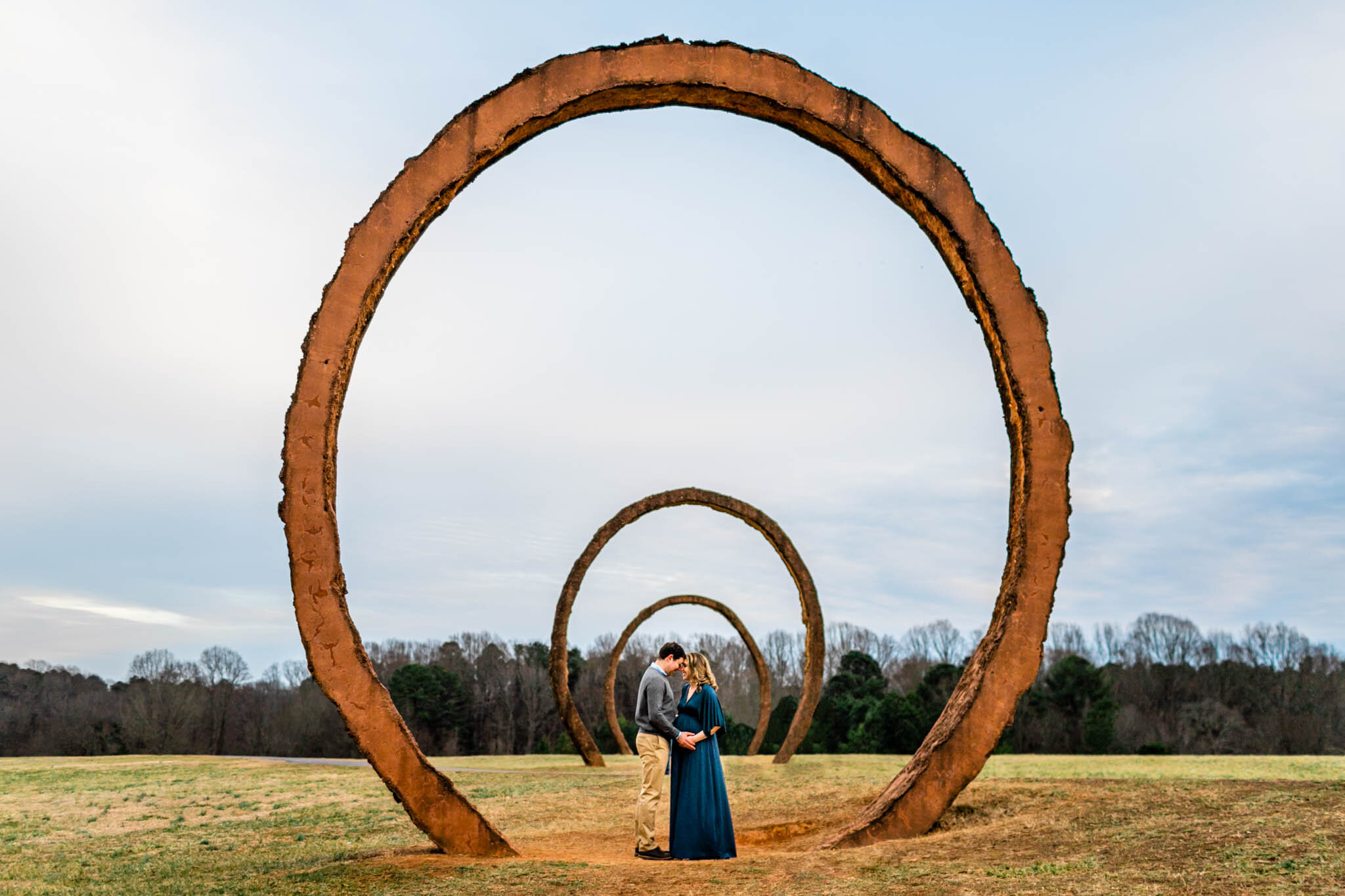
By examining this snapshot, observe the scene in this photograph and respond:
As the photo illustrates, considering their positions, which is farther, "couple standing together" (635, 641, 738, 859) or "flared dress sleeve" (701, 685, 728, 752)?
"flared dress sleeve" (701, 685, 728, 752)

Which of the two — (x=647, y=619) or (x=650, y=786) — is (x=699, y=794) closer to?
(x=650, y=786)

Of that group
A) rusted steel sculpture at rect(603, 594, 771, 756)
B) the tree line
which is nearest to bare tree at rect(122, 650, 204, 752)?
the tree line

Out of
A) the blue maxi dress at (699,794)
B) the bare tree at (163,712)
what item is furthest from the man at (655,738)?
the bare tree at (163,712)

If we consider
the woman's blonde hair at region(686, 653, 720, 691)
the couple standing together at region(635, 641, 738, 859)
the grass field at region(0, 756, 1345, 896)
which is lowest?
the grass field at region(0, 756, 1345, 896)

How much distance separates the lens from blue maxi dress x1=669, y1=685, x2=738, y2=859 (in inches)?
300

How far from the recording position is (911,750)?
27422 millimetres

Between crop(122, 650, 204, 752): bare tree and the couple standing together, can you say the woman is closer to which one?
the couple standing together

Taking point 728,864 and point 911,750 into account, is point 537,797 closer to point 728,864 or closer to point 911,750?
point 728,864

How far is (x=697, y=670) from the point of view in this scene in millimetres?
7758

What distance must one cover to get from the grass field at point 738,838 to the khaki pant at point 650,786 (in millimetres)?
305

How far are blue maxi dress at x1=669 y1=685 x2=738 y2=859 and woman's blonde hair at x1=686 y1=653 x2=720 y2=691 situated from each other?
0.26 ft

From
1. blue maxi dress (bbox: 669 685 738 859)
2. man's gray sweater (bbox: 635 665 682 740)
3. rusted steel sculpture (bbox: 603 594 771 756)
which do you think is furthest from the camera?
rusted steel sculpture (bbox: 603 594 771 756)

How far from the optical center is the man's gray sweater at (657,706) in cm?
775

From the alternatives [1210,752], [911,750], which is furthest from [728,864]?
[1210,752]
